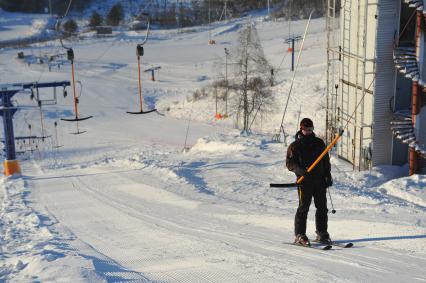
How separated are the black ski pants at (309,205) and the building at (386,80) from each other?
8951 mm

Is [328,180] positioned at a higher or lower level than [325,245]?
higher

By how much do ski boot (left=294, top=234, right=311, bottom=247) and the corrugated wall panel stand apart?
1096 cm

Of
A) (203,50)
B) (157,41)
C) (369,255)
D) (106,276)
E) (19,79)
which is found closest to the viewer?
(106,276)

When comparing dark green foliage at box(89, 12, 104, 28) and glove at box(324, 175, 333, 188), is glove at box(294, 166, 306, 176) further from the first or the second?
dark green foliage at box(89, 12, 104, 28)

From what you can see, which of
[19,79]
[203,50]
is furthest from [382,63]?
[203,50]

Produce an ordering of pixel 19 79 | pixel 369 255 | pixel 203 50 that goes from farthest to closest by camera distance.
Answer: pixel 203 50 → pixel 19 79 → pixel 369 255

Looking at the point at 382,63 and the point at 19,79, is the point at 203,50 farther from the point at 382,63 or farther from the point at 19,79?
the point at 382,63

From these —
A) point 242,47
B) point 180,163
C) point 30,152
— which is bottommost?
point 30,152

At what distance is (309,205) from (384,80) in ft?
36.6

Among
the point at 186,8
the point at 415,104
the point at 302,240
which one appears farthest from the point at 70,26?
the point at 302,240

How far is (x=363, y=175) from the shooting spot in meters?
17.7

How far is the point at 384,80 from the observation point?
61.9ft

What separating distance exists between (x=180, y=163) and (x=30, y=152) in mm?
14310

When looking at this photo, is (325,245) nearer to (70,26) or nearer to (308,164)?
(308,164)
